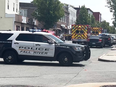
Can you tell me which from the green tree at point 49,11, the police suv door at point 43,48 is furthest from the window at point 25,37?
the green tree at point 49,11

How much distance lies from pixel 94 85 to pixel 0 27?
36.5 m

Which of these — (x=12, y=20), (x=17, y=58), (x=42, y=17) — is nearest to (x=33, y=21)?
(x=42, y=17)

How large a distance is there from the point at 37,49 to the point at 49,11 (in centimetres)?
3843

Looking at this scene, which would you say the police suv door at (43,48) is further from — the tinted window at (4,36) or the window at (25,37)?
the tinted window at (4,36)

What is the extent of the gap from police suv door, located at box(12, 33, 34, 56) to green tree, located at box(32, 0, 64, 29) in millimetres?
36557

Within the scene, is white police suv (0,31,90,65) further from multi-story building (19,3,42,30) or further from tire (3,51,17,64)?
multi-story building (19,3,42,30)

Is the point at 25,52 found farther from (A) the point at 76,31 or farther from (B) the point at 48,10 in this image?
(B) the point at 48,10

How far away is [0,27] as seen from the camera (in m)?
44.6

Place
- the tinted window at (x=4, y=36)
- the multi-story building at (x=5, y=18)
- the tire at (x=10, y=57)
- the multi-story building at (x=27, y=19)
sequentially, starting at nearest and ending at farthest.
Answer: the tire at (x=10, y=57) < the tinted window at (x=4, y=36) < the multi-story building at (x=5, y=18) < the multi-story building at (x=27, y=19)

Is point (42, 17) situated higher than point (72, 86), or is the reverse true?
point (42, 17)

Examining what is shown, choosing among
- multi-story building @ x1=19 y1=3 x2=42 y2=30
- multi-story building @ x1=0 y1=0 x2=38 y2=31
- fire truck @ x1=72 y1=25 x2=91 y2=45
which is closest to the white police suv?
fire truck @ x1=72 y1=25 x2=91 y2=45

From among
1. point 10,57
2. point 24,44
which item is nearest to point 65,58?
point 24,44

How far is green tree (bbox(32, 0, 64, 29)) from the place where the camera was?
53.0 m

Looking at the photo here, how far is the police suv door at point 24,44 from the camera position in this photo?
15.9 meters
